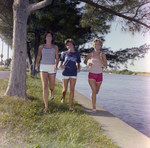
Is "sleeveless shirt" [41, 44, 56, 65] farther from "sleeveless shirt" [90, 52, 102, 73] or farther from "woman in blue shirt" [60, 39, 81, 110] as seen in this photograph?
"sleeveless shirt" [90, 52, 102, 73]

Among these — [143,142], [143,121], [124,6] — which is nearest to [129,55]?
[124,6]

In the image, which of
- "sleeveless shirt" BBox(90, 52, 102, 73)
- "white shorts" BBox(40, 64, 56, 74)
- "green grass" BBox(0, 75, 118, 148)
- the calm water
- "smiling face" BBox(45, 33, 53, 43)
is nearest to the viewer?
"green grass" BBox(0, 75, 118, 148)

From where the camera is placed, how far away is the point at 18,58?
16.6 ft

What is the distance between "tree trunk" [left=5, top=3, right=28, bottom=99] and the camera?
5.05 metres

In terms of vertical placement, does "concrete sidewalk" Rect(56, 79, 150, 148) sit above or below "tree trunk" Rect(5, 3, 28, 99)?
below

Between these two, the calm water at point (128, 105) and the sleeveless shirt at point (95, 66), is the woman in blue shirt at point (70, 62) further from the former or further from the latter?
the calm water at point (128, 105)

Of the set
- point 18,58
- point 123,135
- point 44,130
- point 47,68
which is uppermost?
point 18,58

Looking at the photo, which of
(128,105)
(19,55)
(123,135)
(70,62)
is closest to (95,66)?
(70,62)

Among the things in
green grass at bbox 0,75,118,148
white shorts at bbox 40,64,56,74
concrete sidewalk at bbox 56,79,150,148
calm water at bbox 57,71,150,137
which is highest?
white shorts at bbox 40,64,56,74

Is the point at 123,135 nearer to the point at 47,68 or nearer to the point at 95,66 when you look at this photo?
the point at 95,66

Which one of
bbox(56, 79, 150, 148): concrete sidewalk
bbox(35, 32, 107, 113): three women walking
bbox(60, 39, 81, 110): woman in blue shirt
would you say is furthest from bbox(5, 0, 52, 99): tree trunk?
bbox(56, 79, 150, 148): concrete sidewalk

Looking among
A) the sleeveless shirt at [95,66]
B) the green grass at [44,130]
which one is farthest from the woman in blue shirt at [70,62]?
the green grass at [44,130]

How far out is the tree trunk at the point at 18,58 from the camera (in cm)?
505

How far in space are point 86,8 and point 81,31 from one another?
4.12 meters
